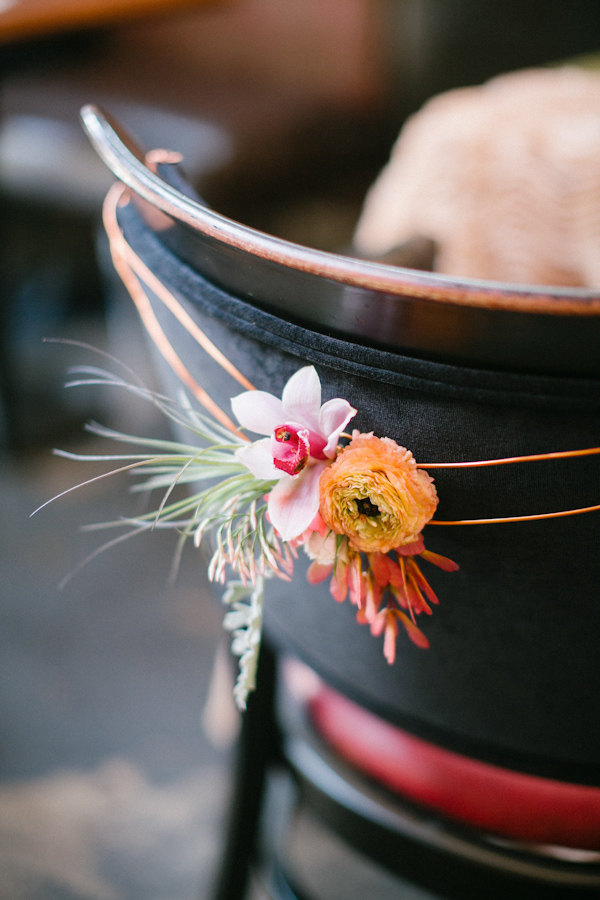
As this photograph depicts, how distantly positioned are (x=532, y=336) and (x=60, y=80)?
73.9 inches

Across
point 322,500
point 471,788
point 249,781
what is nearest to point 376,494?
point 322,500

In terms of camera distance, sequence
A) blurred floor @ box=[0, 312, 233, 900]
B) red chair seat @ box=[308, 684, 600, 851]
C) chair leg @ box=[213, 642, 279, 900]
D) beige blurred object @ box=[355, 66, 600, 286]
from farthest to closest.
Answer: beige blurred object @ box=[355, 66, 600, 286]
blurred floor @ box=[0, 312, 233, 900]
chair leg @ box=[213, 642, 279, 900]
red chair seat @ box=[308, 684, 600, 851]

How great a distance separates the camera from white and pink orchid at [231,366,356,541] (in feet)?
1.28

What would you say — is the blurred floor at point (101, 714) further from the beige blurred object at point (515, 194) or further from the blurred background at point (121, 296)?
the beige blurred object at point (515, 194)

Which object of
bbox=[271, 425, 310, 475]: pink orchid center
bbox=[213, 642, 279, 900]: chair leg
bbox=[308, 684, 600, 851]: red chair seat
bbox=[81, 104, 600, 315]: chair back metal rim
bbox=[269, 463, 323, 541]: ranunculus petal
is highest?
bbox=[81, 104, 600, 315]: chair back metal rim

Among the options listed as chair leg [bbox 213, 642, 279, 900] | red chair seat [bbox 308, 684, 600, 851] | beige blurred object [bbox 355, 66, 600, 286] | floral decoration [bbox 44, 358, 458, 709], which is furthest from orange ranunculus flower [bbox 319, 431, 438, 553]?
beige blurred object [bbox 355, 66, 600, 286]

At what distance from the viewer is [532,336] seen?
33cm

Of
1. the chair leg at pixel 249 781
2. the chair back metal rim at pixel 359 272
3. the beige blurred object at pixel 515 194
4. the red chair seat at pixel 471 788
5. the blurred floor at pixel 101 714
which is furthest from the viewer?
the beige blurred object at pixel 515 194

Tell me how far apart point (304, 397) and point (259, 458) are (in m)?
0.04

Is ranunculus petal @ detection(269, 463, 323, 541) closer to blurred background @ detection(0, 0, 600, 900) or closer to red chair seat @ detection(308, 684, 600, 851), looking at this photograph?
red chair seat @ detection(308, 684, 600, 851)

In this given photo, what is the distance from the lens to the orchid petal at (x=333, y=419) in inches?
15.2

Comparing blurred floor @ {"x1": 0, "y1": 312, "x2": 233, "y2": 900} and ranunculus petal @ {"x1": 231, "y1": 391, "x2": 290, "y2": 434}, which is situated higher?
ranunculus petal @ {"x1": 231, "y1": 391, "x2": 290, "y2": 434}

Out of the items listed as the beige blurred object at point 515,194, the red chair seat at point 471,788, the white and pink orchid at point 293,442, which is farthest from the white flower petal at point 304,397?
the beige blurred object at point 515,194

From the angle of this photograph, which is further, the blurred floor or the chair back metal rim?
the blurred floor
